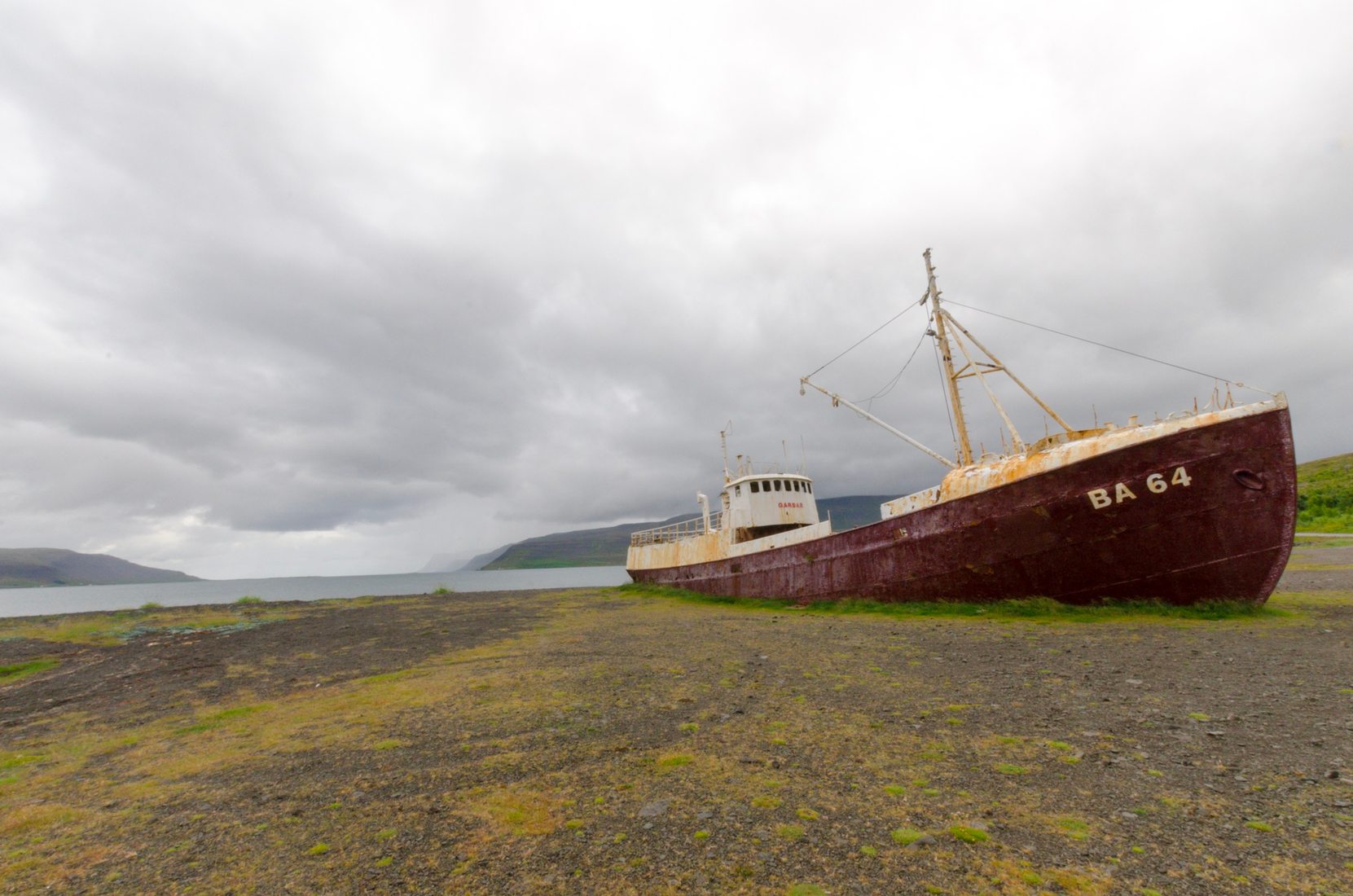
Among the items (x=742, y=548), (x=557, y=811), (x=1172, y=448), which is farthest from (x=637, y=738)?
(x=742, y=548)

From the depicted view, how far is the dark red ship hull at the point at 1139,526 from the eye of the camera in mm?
10984

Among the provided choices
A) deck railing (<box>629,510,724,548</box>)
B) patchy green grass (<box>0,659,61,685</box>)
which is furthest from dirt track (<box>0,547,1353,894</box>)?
deck railing (<box>629,510,724,548</box>)

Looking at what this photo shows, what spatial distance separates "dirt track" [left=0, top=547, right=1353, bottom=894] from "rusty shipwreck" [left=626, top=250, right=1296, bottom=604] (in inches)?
79.4

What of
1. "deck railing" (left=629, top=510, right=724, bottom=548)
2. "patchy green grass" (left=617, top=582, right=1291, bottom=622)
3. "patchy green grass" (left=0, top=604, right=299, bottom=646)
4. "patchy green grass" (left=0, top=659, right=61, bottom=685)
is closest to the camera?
"patchy green grass" (left=617, top=582, right=1291, bottom=622)

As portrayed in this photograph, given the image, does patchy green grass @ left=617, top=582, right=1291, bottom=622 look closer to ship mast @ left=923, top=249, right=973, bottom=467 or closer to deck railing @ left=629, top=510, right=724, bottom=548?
ship mast @ left=923, top=249, right=973, bottom=467

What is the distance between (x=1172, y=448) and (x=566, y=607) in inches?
844

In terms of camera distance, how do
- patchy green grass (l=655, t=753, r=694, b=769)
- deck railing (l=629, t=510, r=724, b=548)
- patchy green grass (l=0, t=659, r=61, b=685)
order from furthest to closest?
1. deck railing (l=629, t=510, r=724, b=548)
2. patchy green grass (l=0, t=659, r=61, b=685)
3. patchy green grass (l=655, t=753, r=694, b=769)

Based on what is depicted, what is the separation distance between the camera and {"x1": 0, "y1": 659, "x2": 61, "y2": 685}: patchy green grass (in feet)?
38.8

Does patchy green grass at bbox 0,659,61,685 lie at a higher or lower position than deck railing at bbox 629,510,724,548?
lower

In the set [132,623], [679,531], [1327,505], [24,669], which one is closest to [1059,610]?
[679,531]

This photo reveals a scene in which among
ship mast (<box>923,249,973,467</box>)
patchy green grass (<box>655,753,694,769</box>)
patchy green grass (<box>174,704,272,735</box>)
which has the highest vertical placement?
ship mast (<box>923,249,973,467</box>)

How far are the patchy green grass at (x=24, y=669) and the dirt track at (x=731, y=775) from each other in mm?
3423

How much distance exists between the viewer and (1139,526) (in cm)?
1162

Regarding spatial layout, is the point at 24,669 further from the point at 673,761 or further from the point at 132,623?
the point at 673,761
